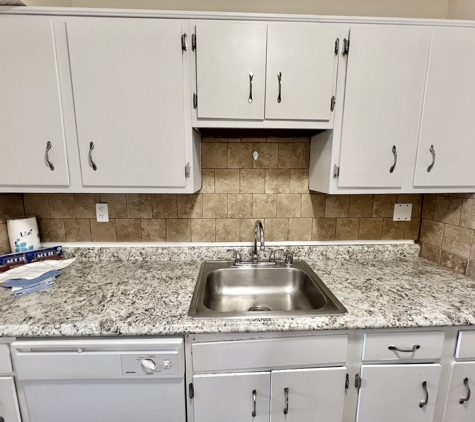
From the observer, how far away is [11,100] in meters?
1.07

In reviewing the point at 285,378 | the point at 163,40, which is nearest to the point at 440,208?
the point at 285,378

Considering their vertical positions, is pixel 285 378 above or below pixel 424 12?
below

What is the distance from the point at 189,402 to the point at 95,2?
82.7 inches

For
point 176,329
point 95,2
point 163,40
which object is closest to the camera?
point 176,329

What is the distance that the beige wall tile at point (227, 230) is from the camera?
1504 millimetres

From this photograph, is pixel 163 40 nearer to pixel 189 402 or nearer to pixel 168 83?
pixel 168 83

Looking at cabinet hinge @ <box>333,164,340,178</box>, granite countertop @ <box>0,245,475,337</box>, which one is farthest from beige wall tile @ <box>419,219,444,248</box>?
cabinet hinge @ <box>333,164,340,178</box>

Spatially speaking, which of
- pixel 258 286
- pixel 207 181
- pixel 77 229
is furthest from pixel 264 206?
pixel 77 229

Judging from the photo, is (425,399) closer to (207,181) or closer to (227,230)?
(227,230)

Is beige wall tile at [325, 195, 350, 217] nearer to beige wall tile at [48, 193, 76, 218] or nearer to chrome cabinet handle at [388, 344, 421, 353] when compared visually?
chrome cabinet handle at [388, 344, 421, 353]

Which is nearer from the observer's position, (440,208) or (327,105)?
(327,105)

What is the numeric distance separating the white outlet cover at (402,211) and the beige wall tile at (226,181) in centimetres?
Answer: 105

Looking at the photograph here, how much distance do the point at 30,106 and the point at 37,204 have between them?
62 cm

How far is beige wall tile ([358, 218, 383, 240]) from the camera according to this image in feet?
5.08
